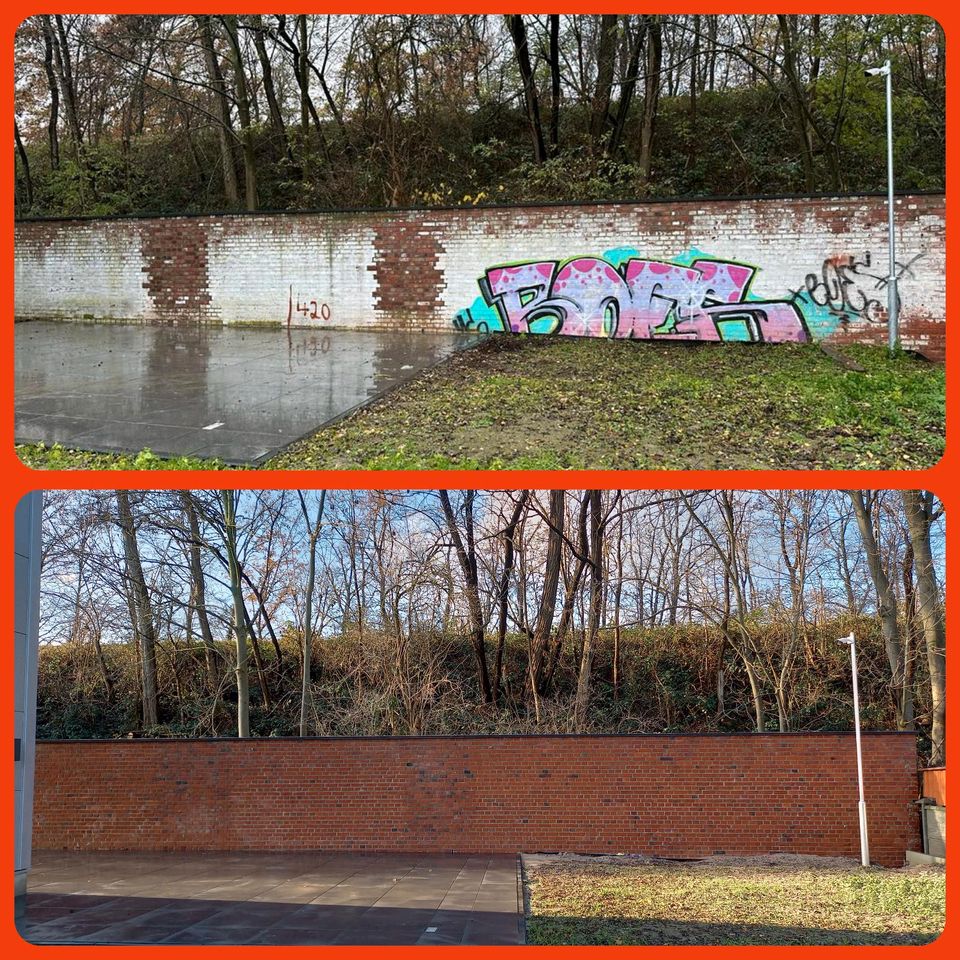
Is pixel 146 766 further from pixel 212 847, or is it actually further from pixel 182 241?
pixel 182 241

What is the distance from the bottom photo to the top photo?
2.61 m

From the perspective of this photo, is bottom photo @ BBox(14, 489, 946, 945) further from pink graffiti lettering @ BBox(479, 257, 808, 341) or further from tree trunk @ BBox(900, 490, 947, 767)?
pink graffiti lettering @ BBox(479, 257, 808, 341)

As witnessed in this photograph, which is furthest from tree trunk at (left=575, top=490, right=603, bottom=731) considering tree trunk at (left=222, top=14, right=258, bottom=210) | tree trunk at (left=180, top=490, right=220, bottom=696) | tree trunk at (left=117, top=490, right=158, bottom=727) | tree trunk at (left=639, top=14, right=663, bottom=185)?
tree trunk at (left=222, top=14, right=258, bottom=210)

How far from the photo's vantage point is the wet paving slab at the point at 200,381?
889 centimetres

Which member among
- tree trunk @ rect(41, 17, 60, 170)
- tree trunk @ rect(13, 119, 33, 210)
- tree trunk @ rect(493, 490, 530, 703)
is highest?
tree trunk @ rect(41, 17, 60, 170)

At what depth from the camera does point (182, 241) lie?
1759 centimetres

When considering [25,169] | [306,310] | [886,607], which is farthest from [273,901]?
[25,169]

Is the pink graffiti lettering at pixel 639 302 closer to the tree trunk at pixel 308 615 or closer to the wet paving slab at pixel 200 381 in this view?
the wet paving slab at pixel 200 381

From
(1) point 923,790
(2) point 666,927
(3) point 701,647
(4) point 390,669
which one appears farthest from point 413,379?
(1) point 923,790

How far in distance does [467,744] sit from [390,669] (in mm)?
1979

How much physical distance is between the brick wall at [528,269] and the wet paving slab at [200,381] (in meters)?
0.73

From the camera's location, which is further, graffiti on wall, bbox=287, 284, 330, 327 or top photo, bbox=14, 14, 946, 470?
graffiti on wall, bbox=287, 284, 330, 327

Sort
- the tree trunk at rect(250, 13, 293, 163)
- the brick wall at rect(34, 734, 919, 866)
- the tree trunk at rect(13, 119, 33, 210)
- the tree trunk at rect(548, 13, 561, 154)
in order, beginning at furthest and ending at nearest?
the tree trunk at rect(13, 119, 33, 210) < the tree trunk at rect(250, 13, 293, 163) < the tree trunk at rect(548, 13, 561, 154) < the brick wall at rect(34, 734, 919, 866)

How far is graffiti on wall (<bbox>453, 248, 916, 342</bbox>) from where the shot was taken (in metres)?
14.6
